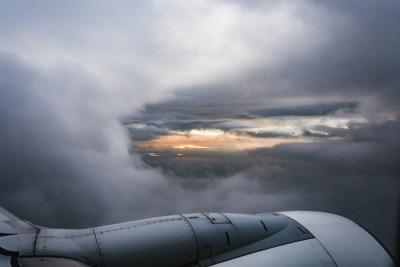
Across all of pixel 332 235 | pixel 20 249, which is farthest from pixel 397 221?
pixel 20 249

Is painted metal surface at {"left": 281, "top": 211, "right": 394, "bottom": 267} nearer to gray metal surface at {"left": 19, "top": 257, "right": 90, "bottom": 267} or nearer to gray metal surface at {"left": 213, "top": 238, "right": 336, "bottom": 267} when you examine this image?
gray metal surface at {"left": 213, "top": 238, "right": 336, "bottom": 267}

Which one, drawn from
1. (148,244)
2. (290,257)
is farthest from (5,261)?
(290,257)

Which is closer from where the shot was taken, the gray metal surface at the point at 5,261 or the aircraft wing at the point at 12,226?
the gray metal surface at the point at 5,261

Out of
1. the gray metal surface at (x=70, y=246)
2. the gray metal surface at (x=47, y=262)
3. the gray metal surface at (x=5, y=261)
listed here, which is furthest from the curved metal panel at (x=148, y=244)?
the gray metal surface at (x=5, y=261)

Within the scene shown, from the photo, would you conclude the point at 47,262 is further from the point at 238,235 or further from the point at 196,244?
the point at 238,235

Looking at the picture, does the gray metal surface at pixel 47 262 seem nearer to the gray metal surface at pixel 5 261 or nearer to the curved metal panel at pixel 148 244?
the gray metal surface at pixel 5 261

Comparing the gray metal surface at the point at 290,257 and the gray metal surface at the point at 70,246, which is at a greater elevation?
the gray metal surface at the point at 70,246

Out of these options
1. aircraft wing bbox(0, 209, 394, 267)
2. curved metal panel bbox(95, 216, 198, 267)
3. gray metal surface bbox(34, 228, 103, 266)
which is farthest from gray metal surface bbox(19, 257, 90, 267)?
curved metal panel bbox(95, 216, 198, 267)

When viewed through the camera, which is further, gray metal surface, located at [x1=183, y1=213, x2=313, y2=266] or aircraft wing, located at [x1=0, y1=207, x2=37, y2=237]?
gray metal surface, located at [x1=183, y1=213, x2=313, y2=266]

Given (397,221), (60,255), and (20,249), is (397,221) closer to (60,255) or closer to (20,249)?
(60,255)
